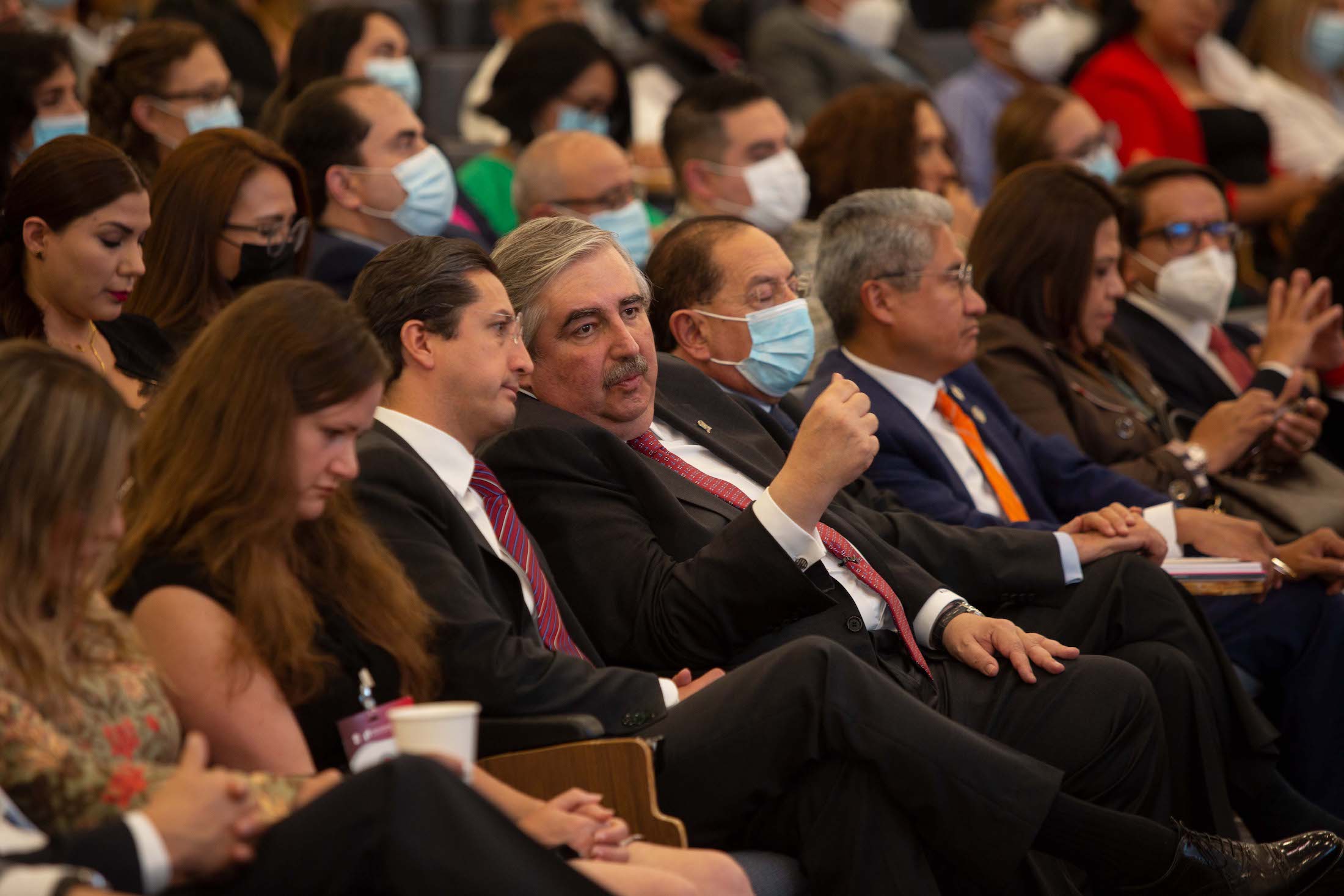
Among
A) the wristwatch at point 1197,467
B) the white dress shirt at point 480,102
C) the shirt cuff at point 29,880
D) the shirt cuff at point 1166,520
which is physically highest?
the shirt cuff at point 29,880

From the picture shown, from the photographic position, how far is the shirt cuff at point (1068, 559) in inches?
137

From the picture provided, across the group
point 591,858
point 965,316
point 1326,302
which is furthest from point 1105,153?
point 591,858

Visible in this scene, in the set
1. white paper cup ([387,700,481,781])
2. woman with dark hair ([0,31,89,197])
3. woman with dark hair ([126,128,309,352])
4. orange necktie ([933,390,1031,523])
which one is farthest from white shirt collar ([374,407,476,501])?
woman with dark hair ([0,31,89,197])

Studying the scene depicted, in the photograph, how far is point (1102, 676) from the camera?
10.2 feet

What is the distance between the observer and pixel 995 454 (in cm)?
408

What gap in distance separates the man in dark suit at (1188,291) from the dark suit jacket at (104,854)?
376 centimetres

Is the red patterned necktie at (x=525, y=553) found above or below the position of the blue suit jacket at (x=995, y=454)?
above

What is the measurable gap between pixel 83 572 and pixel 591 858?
2.56 ft

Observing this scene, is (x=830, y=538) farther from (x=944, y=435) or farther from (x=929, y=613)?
(x=944, y=435)

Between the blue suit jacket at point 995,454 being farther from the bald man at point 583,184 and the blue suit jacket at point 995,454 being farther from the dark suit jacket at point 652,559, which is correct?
the bald man at point 583,184

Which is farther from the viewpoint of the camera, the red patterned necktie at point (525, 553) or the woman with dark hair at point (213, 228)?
the woman with dark hair at point (213, 228)

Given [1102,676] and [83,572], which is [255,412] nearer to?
[83,572]

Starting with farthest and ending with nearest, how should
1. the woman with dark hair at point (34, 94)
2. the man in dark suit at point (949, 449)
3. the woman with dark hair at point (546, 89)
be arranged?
the woman with dark hair at point (546, 89) → the woman with dark hair at point (34, 94) → the man in dark suit at point (949, 449)

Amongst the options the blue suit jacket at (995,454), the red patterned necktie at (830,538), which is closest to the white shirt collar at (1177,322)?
the blue suit jacket at (995,454)
